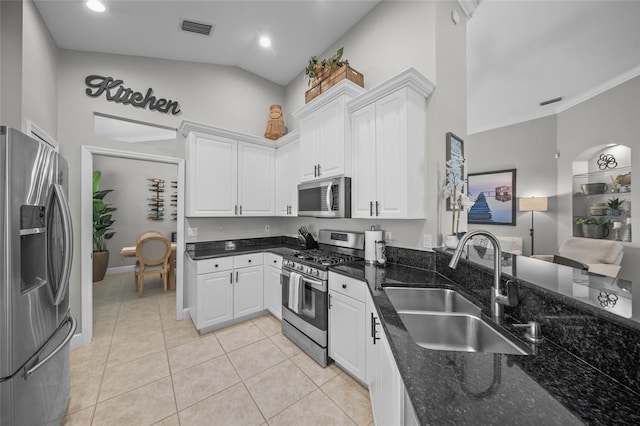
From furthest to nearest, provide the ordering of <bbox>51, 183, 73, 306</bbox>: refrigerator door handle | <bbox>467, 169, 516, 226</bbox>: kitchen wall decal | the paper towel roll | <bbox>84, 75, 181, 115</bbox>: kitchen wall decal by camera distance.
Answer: <bbox>467, 169, 516, 226</bbox>: kitchen wall decal, <bbox>84, 75, 181, 115</bbox>: kitchen wall decal, the paper towel roll, <bbox>51, 183, 73, 306</bbox>: refrigerator door handle

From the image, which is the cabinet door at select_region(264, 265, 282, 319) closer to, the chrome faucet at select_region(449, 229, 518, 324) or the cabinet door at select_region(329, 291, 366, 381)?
the cabinet door at select_region(329, 291, 366, 381)

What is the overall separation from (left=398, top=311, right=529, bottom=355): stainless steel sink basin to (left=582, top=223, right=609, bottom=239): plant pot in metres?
4.53

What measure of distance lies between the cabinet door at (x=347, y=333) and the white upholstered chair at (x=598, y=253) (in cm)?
322

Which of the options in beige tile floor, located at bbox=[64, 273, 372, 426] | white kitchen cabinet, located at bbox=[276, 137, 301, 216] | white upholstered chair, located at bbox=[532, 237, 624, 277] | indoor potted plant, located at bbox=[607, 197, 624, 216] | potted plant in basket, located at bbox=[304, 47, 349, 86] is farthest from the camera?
indoor potted plant, located at bbox=[607, 197, 624, 216]

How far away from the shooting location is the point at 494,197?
5352mm

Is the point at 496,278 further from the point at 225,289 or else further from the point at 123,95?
the point at 123,95

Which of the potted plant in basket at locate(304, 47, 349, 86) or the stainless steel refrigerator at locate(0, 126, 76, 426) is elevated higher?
the potted plant in basket at locate(304, 47, 349, 86)

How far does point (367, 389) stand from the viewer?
195 centimetres

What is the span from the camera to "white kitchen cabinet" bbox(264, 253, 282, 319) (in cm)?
295

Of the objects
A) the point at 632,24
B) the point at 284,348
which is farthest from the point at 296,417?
the point at 632,24

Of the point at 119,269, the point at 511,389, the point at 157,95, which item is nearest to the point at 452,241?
the point at 511,389

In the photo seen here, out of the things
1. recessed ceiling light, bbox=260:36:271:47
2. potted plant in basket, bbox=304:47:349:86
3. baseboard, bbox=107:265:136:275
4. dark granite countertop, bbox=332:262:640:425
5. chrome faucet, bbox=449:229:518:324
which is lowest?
baseboard, bbox=107:265:136:275

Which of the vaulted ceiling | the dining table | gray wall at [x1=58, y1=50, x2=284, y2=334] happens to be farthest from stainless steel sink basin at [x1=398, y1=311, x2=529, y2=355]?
the dining table

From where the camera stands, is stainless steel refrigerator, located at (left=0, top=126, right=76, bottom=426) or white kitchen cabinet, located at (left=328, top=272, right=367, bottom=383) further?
white kitchen cabinet, located at (left=328, top=272, right=367, bottom=383)
